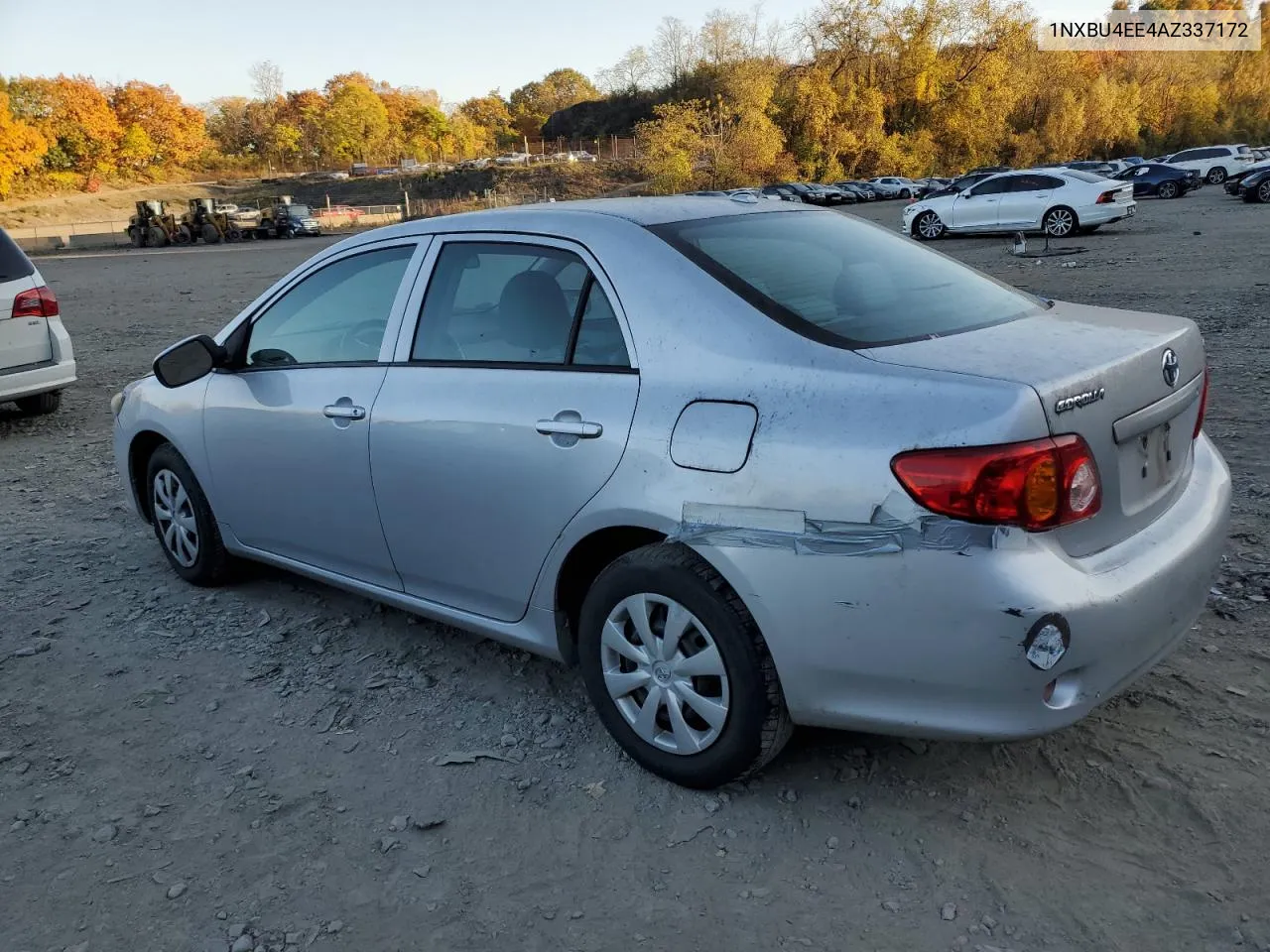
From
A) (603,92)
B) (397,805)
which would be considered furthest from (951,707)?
(603,92)

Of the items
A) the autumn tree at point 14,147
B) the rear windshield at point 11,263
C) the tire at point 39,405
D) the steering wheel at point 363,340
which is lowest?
the tire at point 39,405

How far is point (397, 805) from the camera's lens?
2973 millimetres

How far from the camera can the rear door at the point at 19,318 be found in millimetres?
8039

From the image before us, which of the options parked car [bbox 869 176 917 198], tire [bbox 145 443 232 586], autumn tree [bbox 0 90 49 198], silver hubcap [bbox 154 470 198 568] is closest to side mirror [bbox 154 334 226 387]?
tire [bbox 145 443 232 586]

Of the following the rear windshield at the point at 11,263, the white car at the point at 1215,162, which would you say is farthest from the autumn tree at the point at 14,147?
the rear windshield at the point at 11,263

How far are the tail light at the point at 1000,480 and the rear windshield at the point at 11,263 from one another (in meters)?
8.15

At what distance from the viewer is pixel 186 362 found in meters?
4.12

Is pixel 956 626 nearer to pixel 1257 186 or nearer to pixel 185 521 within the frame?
pixel 185 521

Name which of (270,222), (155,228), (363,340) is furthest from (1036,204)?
(155,228)

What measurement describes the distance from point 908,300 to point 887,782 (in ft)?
4.60

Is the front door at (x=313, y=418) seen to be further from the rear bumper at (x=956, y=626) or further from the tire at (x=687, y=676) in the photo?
the rear bumper at (x=956, y=626)

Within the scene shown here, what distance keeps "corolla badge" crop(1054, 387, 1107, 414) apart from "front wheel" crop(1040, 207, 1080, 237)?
21636 millimetres

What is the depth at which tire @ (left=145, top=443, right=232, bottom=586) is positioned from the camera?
179 inches

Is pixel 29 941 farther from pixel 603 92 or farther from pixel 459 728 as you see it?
pixel 603 92
